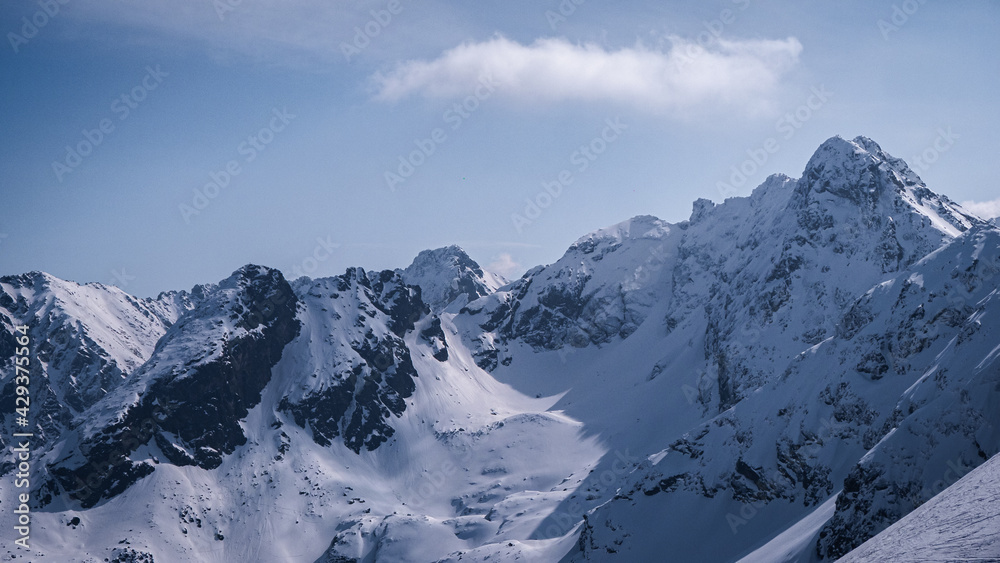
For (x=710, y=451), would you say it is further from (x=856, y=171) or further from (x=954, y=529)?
(x=856, y=171)

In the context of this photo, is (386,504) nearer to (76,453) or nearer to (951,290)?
(76,453)


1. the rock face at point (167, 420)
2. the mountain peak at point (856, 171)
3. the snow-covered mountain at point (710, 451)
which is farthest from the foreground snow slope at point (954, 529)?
the rock face at point (167, 420)

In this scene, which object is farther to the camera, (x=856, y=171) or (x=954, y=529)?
(x=856, y=171)

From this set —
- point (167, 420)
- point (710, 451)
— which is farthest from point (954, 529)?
point (167, 420)

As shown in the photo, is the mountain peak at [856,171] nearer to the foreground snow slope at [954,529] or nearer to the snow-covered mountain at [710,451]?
the snow-covered mountain at [710,451]

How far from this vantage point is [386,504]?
181875 mm

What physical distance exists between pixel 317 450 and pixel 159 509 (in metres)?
44.5

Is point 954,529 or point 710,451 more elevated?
point 954,529

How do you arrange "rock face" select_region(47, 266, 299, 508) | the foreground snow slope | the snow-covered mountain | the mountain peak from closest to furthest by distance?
1. the foreground snow slope
2. the snow-covered mountain
3. "rock face" select_region(47, 266, 299, 508)
4. the mountain peak

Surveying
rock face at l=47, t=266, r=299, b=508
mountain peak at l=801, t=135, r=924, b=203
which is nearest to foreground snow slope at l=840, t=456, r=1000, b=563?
mountain peak at l=801, t=135, r=924, b=203

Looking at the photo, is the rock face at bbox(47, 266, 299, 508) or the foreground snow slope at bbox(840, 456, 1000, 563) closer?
the foreground snow slope at bbox(840, 456, 1000, 563)

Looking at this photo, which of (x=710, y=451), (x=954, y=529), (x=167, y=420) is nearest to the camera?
(x=954, y=529)

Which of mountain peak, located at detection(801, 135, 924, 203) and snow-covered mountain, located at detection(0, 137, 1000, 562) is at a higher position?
mountain peak, located at detection(801, 135, 924, 203)

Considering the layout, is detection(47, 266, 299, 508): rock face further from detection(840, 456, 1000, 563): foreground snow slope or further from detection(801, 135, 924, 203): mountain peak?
detection(840, 456, 1000, 563): foreground snow slope
